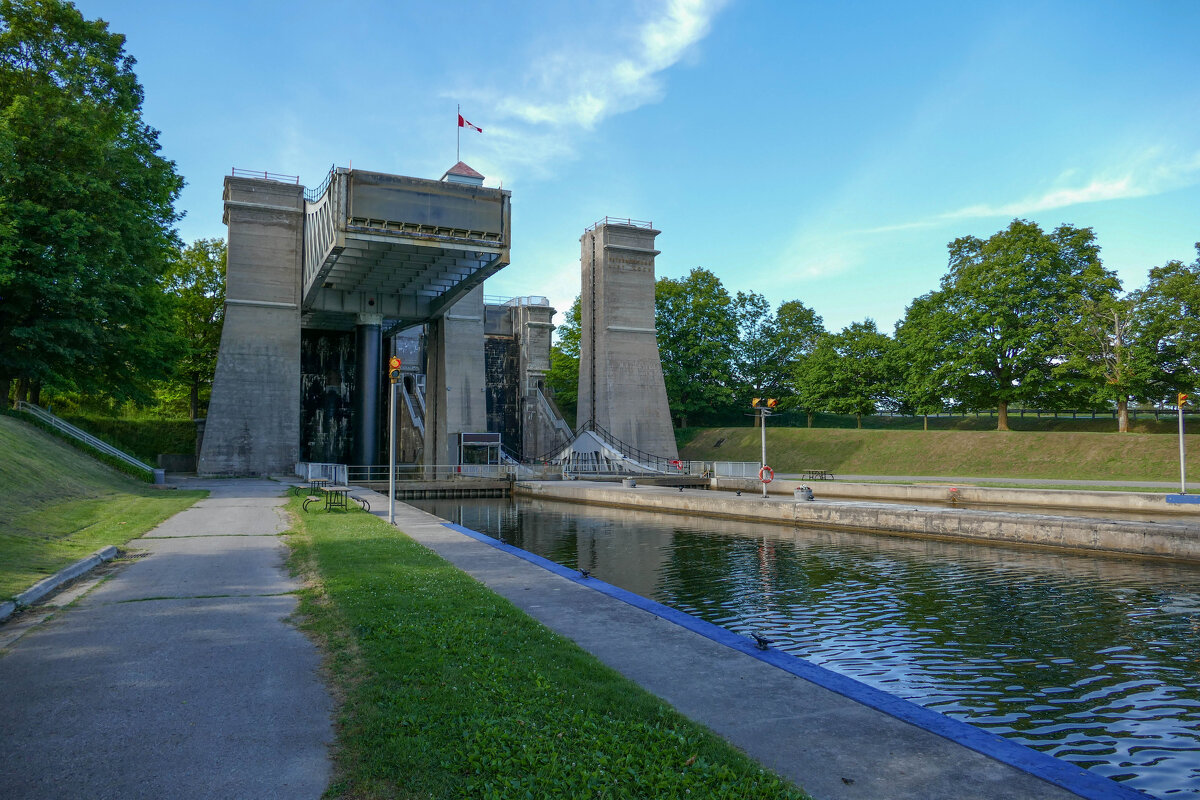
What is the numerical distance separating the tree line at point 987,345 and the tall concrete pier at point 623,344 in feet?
39.0

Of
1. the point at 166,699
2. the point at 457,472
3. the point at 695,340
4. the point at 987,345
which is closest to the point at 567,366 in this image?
the point at 695,340

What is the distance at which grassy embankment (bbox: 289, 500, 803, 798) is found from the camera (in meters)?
3.90

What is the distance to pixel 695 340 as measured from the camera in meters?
63.4

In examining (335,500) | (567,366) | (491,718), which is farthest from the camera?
(567,366)

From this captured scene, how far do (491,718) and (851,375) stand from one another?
193ft

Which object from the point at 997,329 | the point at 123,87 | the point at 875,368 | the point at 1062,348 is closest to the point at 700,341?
the point at 875,368

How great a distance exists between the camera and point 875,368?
5875cm

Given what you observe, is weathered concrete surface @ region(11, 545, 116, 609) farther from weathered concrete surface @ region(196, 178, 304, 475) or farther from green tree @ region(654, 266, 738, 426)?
green tree @ region(654, 266, 738, 426)

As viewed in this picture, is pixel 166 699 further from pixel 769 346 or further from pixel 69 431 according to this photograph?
pixel 769 346

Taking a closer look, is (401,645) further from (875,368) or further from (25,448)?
(875,368)

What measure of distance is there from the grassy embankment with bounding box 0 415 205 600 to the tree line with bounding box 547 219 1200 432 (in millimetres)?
43953

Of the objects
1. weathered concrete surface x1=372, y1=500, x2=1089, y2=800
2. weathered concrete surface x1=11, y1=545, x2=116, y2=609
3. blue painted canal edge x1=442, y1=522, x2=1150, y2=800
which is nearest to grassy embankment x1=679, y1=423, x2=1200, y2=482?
blue painted canal edge x1=442, y1=522, x2=1150, y2=800

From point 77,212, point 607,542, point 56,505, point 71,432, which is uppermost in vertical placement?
point 77,212

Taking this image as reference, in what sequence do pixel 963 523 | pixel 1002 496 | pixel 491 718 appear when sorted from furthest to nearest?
pixel 1002 496 → pixel 963 523 → pixel 491 718
